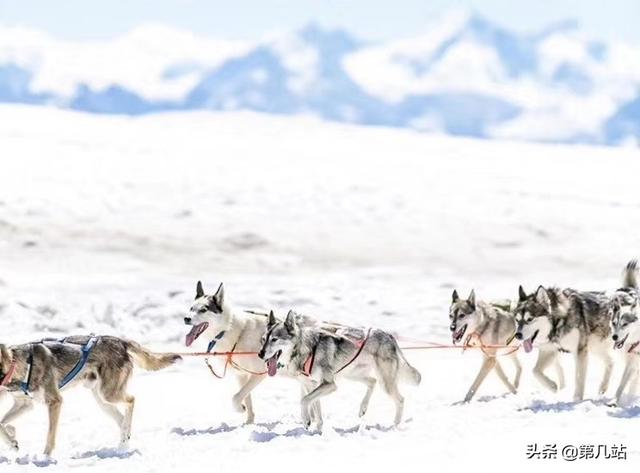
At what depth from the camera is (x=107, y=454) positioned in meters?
7.09

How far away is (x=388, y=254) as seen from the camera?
86.6ft

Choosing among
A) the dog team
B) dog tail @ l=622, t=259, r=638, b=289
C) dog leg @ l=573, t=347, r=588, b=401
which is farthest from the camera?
dog tail @ l=622, t=259, r=638, b=289

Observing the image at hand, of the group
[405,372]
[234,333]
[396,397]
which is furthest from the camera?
[234,333]

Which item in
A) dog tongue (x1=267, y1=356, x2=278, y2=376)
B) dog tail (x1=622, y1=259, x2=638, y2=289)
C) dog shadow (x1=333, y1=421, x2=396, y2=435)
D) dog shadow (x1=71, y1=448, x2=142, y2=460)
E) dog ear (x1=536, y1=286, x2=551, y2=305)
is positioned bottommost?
dog shadow (x1=71, y1=448, x2=142, y2=460)

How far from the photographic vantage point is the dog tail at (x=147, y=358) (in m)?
7.48

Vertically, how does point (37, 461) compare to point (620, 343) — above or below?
below

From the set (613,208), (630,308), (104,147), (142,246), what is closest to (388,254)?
(142,246)

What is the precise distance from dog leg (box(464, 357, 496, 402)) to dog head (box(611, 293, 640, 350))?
126cm

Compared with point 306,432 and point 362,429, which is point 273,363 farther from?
point 362,429

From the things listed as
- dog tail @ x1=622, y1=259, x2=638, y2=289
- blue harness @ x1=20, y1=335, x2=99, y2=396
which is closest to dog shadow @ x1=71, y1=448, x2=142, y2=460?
blue harness @ x1=20, y1=335, x2=99, y2=396

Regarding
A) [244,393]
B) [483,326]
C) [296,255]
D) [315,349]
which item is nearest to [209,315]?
[244,393]

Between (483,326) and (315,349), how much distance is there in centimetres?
204

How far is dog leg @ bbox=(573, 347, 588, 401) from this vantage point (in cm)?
853

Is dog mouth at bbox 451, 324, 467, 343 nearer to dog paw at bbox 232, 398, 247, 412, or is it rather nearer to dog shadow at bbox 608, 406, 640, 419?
dog shadow at bbox 608, 406, 640, 419
